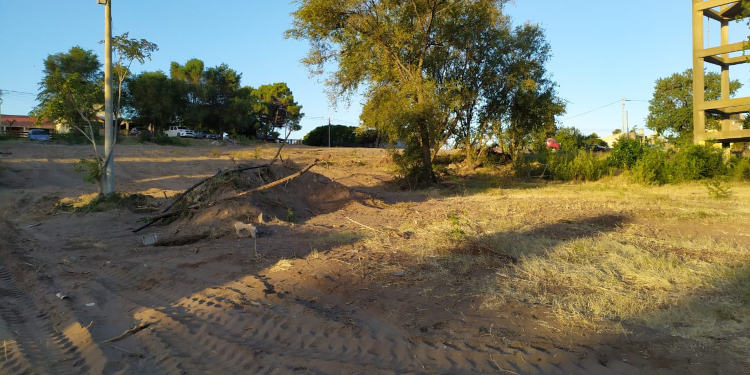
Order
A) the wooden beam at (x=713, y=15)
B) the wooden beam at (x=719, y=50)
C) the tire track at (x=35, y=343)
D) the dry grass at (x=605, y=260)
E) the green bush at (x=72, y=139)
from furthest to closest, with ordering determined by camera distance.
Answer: the green bush at (x=72, y=139)
the wooden beam at (x=713, y=15)
the wooden beam at (x=719, y=50)
the dry grass at (x=605, y=260)
the tire track at (x=35, y=343)

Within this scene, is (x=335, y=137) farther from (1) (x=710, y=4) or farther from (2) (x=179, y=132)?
(1) (x=710, y=4)

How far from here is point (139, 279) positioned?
6.01 m

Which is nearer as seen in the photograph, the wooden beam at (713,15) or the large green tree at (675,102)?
the wooden beam at (713,15)

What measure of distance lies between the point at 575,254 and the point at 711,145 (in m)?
18.8

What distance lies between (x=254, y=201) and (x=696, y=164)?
18.4 m

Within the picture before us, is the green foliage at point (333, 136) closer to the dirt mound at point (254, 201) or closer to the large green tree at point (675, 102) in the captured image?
the large green tree at point (675, 102)

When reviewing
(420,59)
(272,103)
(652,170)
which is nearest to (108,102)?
(420,59)

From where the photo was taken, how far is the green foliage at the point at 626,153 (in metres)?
21.4

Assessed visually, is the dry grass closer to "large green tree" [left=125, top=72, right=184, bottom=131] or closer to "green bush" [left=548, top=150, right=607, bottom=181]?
"green bush" [left=548, top=150, right=607, bottom=181]

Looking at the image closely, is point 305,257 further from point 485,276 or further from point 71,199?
point 71,199

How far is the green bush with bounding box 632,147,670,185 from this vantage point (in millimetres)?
19062

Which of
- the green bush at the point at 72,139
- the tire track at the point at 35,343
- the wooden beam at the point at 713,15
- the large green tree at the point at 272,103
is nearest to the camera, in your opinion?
the tire track at the point at 35,343

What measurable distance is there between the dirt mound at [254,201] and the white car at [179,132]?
98.3 ft

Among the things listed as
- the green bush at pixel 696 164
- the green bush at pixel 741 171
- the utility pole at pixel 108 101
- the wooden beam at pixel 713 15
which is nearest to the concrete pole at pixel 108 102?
the utility pole at pixel 108 101
